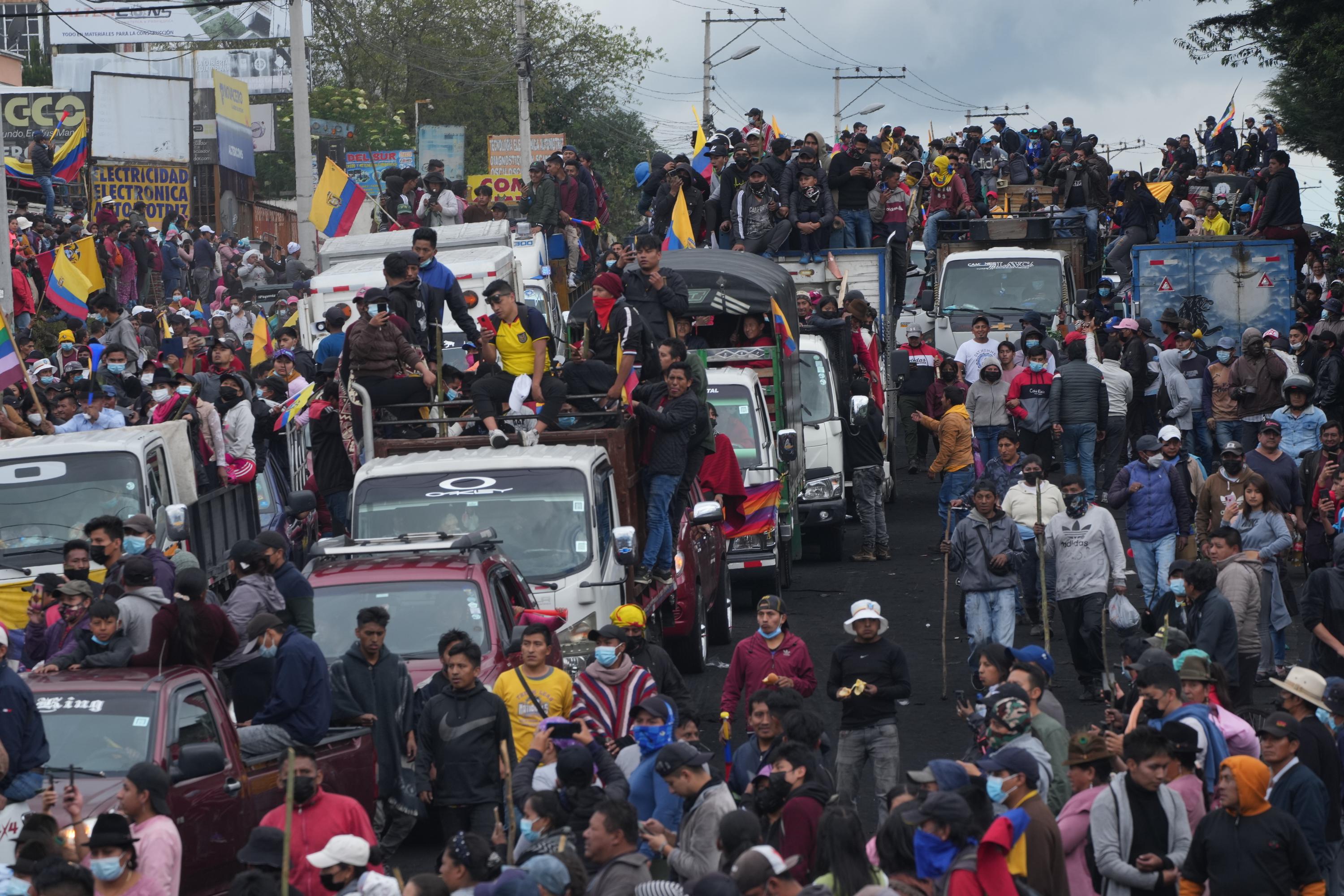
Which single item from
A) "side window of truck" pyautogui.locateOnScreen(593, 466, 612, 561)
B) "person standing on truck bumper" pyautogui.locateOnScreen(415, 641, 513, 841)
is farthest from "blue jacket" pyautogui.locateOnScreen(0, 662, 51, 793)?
"side window of truck" pyautogui.locateOnScreen(593, 466, 612, 561)

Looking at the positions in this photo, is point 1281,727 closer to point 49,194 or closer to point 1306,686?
point 1306,686

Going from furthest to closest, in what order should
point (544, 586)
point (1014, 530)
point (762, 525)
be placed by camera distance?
1. point (762, 525)
2. point (1014, 530)
3. point (544, 586)

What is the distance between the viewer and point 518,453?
12.9 metres

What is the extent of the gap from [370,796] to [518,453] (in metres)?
3.46

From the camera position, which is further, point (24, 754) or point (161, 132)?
point (161, 132)

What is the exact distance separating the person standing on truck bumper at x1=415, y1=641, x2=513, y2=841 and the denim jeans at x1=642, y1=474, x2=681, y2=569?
13.7 feet

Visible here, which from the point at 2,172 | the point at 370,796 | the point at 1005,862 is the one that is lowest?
the point at 370,796

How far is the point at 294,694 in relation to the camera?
9.62 meters

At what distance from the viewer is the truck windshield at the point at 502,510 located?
1264cm

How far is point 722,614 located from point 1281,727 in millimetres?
8138

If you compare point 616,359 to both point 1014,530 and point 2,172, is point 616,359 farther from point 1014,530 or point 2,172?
point 2,172

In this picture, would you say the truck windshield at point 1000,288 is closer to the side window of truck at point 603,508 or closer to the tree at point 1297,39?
the tree at point 1297,39

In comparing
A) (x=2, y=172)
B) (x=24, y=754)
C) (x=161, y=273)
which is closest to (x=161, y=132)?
(x=161, y=273)

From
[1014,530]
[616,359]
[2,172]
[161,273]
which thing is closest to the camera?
[1014,530]
